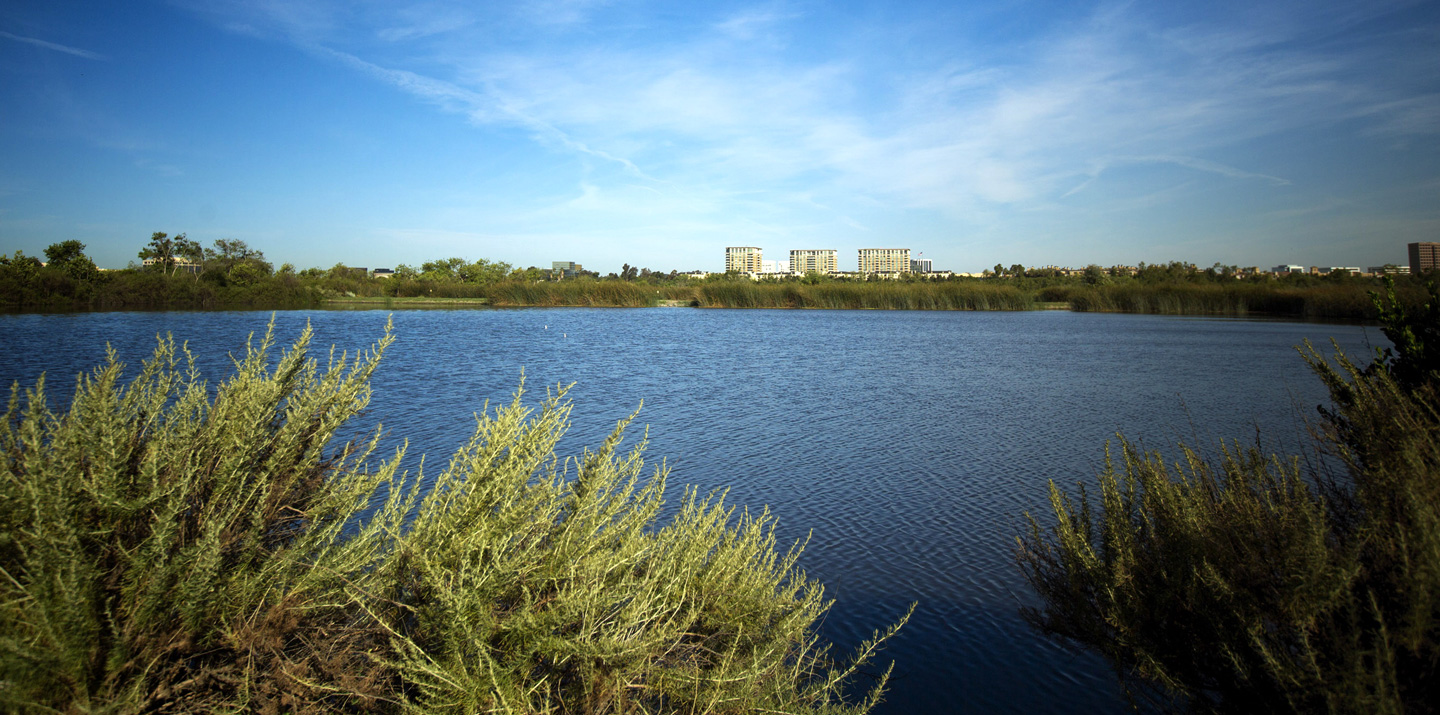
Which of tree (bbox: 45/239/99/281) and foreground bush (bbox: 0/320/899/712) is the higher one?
tree (bbox: 45/239/99/281)

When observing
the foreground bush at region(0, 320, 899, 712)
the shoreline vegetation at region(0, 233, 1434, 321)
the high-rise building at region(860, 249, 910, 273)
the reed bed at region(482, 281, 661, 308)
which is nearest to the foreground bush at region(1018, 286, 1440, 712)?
the foreground bush at region(0, 320, 899, 712)

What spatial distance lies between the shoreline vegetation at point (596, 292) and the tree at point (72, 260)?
0.06 metres

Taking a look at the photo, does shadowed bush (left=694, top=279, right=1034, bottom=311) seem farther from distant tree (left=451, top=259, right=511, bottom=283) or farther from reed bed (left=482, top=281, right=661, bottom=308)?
distant tree (left=451, top=259, right=511, bottom=283)

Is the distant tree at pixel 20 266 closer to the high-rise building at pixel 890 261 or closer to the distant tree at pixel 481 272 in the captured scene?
the distant tree at pixel 481 272

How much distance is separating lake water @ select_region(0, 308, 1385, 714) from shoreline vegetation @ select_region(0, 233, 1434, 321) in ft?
35.1

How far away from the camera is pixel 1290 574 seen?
2.73 meters

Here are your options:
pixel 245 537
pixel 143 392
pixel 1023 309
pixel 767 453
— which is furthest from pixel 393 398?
pixel 1023 309

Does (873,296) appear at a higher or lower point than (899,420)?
higher

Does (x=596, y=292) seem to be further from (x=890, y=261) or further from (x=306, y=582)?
(x=890, y=261)

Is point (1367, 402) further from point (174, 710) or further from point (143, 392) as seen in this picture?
point (143, 392)

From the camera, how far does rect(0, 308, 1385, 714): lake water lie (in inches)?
198

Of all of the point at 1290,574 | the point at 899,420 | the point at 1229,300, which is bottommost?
the point at 899,420

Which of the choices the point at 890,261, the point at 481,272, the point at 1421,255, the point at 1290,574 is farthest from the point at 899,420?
the point at 890,261

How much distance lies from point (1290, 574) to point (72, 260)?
52.2 m
